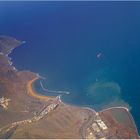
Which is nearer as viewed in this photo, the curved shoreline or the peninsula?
the peninsula

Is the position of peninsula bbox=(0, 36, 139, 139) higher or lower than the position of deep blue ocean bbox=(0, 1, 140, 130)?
lower

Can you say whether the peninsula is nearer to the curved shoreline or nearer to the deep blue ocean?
the curved shoreline

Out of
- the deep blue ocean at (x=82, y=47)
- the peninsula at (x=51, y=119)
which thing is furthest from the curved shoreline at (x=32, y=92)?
the deep blue ocean at (x=82, y=47)

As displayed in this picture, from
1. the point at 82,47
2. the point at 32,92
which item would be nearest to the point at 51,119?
the point at 32,92

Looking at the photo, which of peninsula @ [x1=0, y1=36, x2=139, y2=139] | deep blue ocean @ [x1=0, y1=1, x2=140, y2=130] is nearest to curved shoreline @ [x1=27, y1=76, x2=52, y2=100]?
peninsula @ [x1=0, y1=36, x2=139, y2=139]

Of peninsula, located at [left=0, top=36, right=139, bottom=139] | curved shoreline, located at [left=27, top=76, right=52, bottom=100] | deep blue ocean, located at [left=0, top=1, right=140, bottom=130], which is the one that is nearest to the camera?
peninsula, located at [left=0, top=36, right=139, bottom=139]

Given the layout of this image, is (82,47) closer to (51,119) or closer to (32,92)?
(32,92)

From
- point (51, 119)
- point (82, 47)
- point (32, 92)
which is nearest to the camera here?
point (51, 119)

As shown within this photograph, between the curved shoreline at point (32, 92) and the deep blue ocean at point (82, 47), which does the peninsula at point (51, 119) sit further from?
the deep blue ocean at point (82, 47)

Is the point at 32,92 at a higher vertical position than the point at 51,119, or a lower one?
higher

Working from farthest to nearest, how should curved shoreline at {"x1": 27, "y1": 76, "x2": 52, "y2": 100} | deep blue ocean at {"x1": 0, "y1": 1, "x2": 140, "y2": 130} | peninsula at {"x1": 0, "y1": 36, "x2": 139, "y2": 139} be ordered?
deep blue ocean at {"x1": 0, "y1": 1, "x2": 140, "y2": 130} < curved shoreline at {"x1": 27, "y1": 76, "x2": 52, "y2": 100} < peninsula at {"x1": 0, "y1": 36, "x2": 139, "y2": 139}
